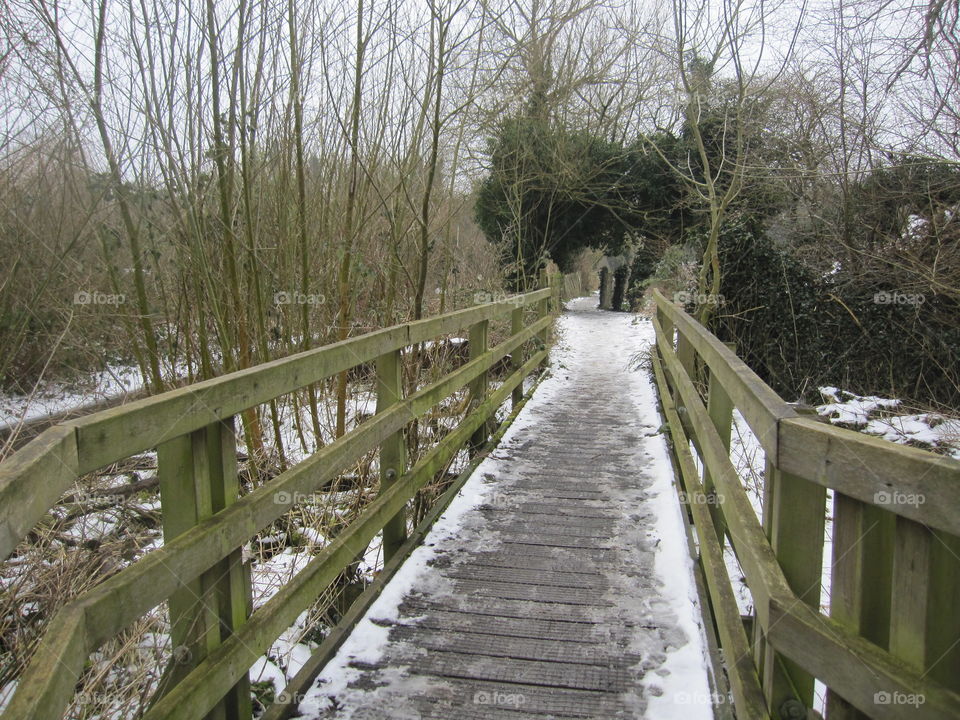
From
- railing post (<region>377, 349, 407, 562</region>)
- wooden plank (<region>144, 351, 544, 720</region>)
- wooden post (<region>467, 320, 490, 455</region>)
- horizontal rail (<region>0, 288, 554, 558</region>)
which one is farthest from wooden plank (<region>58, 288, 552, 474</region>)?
wooden post (<region>467, 320, 490, 455</region>)

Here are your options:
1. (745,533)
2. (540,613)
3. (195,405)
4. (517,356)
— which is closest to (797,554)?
(745,533)

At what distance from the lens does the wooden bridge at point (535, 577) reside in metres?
1.38

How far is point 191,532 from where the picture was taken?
6.26 ft

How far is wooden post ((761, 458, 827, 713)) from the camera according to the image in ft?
6.03

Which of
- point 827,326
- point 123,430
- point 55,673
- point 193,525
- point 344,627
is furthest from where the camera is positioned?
point 827,326

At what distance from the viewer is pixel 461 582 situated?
11.4 ft

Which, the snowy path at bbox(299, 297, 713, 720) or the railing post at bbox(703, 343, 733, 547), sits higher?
the railing post at bbox(703, 343, 733, 547)

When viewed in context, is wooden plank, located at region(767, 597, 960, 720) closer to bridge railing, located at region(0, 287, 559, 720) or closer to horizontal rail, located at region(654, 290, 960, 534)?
horizontal rail, located at region(654, 290, 960, 534)

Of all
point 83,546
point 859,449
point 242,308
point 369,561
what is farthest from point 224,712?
point 242,308

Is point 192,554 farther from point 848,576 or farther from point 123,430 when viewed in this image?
point 848,576

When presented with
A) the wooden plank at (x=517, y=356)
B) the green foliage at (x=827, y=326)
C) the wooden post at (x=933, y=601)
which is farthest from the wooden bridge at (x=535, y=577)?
the green foliage at (x=827, y=326)

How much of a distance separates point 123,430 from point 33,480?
372 mm

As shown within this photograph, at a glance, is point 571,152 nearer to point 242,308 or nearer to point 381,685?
point 242,308

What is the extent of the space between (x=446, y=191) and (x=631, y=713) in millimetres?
6940
